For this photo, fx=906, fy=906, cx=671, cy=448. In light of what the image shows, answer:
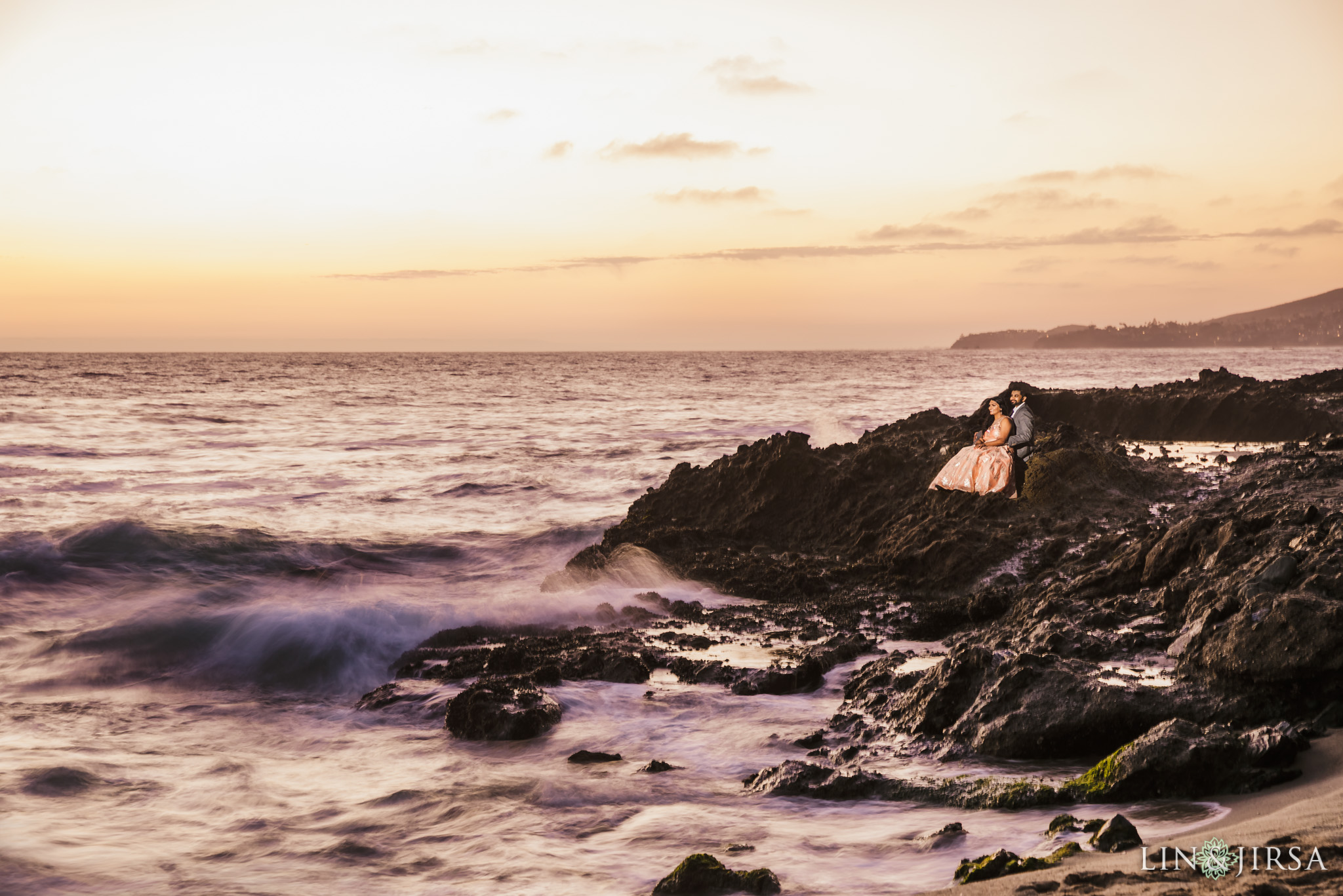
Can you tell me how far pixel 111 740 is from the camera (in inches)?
345

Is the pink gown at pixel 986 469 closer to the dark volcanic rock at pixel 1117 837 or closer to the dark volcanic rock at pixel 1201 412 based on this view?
the dark volcanic rock at pixel 1117 837

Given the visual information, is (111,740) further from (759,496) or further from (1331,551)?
(1331,551)

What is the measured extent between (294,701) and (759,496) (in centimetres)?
753

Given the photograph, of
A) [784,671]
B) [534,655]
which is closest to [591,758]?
[784,671]

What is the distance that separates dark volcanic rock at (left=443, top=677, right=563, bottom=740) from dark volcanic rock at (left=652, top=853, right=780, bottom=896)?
10.9 feet

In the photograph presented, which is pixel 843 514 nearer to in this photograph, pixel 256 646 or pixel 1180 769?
pixel 256 646

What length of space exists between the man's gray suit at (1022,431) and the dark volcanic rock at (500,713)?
7527 mm

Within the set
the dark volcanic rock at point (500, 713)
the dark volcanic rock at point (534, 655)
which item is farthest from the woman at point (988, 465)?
the dark volcanic rock at point (500, 713)

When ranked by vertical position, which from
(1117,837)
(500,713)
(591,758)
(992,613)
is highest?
(1117,837)

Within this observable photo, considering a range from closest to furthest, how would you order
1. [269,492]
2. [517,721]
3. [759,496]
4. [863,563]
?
[517,721] → [863,563] → [759,496] → [269,492]

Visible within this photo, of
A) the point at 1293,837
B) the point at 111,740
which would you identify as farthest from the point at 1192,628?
the point at 111,740

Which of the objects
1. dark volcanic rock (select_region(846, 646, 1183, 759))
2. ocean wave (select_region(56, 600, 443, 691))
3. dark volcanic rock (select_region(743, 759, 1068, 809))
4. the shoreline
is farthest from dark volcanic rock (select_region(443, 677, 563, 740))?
the shoreline

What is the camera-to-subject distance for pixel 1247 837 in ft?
13.3

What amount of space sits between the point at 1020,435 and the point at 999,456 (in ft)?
1.31
